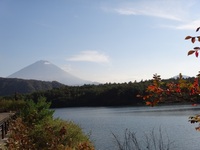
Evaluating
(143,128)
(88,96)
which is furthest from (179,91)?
(88,96)

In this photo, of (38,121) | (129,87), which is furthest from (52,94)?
(38,121)

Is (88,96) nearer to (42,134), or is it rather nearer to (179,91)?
(42,134)

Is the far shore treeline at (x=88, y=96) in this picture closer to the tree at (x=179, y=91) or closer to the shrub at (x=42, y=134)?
the shrub at (x=42, y=134)

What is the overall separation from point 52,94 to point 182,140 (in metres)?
89.8

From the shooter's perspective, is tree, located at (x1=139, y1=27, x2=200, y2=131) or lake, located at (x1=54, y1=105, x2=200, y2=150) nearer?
tree, located at (x1=139, y1=27, x2=200, y2=131)

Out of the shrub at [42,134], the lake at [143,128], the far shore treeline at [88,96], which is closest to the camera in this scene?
the shrub at [42,134]

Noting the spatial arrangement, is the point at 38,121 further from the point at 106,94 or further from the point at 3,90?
the point at 3,90

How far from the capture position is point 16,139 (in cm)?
822

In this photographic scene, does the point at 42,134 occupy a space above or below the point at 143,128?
above

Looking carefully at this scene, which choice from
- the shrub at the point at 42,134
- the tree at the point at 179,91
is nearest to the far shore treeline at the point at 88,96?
the shrub at the point at 42,134

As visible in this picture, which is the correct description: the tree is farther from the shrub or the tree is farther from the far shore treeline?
the far shore treeline

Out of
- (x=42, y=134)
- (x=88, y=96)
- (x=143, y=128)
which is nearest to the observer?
(x=42, y=134)

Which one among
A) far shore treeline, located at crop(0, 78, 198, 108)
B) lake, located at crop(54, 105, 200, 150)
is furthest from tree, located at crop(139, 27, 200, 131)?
far shore treeline, located at crop(0, 78, 198, 108)

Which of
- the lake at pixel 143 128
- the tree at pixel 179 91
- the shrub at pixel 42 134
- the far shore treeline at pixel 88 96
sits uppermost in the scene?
the far shore treeline at pixel 88 96
